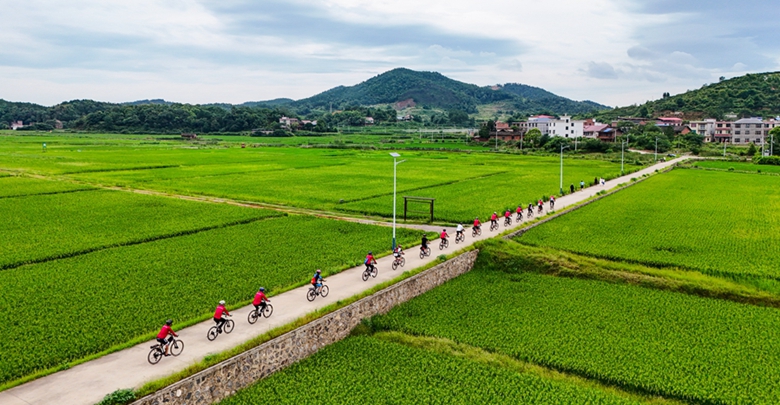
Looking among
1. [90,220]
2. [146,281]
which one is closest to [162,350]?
[146,281]

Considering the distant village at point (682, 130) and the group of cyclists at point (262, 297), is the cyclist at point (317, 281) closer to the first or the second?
the group of cyclists at point (262, 297)

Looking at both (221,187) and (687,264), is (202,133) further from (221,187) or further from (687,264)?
(687,264)

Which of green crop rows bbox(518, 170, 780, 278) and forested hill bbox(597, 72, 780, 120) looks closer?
green crop rows bbox(518, 170, 780, 278)

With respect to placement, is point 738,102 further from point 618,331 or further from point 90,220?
point 90,220

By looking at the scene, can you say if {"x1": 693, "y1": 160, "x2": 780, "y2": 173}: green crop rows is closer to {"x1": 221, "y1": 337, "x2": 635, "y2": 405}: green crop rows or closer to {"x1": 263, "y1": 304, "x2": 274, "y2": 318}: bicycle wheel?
{"x1": 221, "y1": 337, "x2": 635, "y2": 405}: green crop rows

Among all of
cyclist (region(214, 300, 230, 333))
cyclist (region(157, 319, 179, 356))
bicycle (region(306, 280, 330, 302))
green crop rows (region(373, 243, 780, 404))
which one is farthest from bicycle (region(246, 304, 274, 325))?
green crop rows (region(373, 243, 780, 404))

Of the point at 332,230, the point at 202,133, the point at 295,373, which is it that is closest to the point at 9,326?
the point at 295,373

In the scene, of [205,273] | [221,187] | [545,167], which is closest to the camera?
[205,273]
